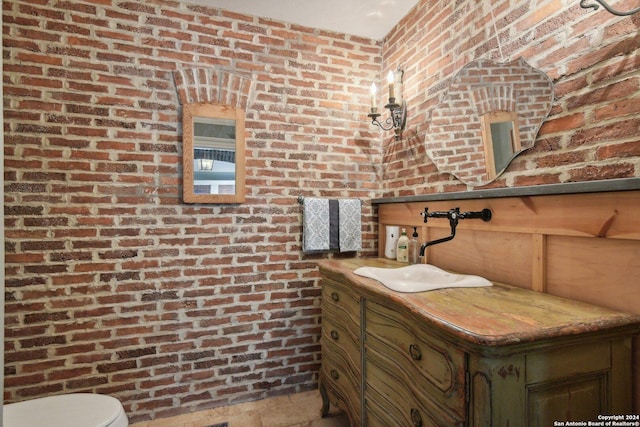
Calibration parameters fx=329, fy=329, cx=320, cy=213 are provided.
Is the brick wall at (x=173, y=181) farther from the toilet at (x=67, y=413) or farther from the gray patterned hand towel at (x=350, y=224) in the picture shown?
the toilet at (x=67, y=413)

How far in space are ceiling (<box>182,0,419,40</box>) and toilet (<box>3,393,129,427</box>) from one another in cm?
235

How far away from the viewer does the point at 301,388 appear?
2424 millimetres

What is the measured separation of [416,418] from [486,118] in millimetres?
1423

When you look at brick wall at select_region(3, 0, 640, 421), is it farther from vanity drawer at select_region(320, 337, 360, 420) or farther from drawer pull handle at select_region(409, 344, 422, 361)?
drawer pull handle at select_region(409, 344, 422, 361)

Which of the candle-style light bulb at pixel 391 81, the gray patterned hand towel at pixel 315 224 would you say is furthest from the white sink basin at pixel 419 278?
the candle-style light bulb at pixel 391 81

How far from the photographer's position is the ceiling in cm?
217

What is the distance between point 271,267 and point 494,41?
6.21ft

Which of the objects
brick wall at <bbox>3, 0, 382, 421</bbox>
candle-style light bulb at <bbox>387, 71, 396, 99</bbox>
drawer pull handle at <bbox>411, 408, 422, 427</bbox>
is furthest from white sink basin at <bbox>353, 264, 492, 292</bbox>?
candle-style light bulb at <bbox>387, 71, 396, 99</bbox>

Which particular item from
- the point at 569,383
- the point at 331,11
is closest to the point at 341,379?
the point at 569,383

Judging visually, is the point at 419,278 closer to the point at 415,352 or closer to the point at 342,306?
the point at 342,306

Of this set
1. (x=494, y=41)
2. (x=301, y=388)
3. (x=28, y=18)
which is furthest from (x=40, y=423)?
(x=494, y=41)

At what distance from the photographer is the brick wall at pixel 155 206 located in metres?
1.90

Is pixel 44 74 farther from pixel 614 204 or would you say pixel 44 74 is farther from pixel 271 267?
pixel 614 204

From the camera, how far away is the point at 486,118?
1.70 meters
